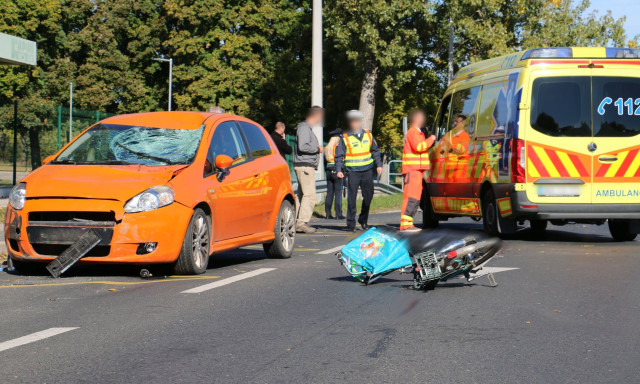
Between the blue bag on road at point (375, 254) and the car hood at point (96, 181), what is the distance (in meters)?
1.87

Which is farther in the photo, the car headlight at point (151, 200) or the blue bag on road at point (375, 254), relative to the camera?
the car headlight at point (151, 200)

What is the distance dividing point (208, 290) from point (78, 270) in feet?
7.10

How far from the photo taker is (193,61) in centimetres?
6028

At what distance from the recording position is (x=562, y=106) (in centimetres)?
1388

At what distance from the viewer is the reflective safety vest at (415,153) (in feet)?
47.8

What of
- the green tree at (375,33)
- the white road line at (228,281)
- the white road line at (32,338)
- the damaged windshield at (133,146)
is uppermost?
the green tree at (375,33)

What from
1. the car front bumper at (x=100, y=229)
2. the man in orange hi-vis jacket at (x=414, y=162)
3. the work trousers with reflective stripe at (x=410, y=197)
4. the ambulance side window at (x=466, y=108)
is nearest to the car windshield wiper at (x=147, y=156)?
the car front bumper at (x=100, y=229)

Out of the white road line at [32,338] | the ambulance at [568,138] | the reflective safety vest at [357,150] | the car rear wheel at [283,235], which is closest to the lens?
the white road line at [32,338]

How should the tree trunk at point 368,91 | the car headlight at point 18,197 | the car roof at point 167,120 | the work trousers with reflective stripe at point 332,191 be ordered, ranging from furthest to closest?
the tree trunk at point 368,91 < the work trousers with reflective stripe at point 332,191 < the car roof at point 167,120 < the car headlight at point 18,197

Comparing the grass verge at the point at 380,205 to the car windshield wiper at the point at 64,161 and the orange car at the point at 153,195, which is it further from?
the car windshield wiper at the point at 64,161

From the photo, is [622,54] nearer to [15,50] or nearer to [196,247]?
[196,247]

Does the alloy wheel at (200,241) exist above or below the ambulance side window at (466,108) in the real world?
below

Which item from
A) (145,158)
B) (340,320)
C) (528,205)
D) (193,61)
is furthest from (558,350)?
(193,61)

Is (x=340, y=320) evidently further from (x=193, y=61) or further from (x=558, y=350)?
(x=193, y=61)
